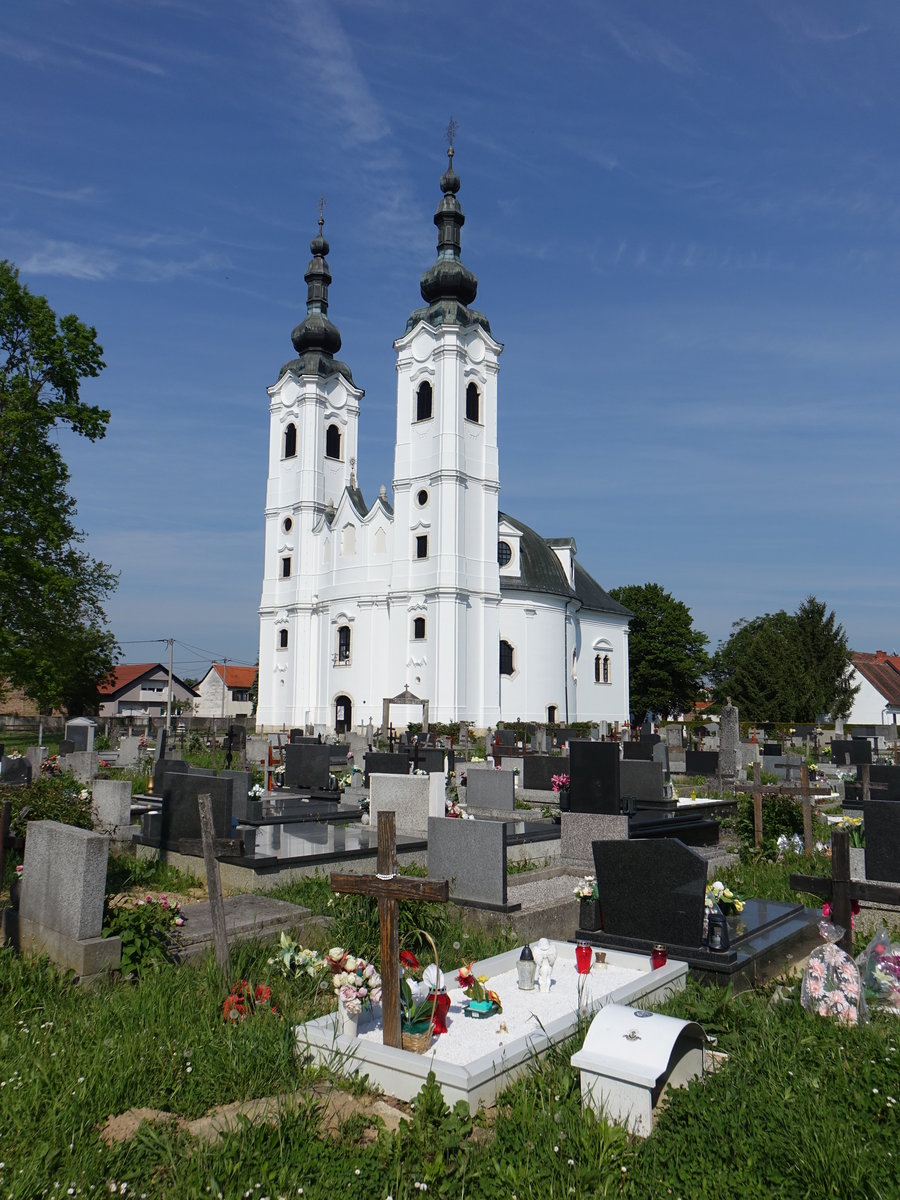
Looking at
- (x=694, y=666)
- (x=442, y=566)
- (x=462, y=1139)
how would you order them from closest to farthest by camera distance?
(x=462, y=1139) < (x=442, y=566) < (x=694, y=666)

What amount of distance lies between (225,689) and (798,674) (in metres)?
53.5

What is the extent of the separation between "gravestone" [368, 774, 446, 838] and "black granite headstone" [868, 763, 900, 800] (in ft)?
17.3

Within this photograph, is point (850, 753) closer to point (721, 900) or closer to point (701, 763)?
point (701, 763)

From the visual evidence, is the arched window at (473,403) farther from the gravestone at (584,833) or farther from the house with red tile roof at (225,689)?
the house with red tile roof at (225,689)

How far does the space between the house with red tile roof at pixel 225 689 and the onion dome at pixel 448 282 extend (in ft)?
160

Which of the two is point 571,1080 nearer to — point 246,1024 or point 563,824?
point 246,1024

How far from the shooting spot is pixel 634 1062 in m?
3.81

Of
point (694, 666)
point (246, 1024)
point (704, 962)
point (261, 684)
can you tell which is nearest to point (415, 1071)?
point (246, 1024)

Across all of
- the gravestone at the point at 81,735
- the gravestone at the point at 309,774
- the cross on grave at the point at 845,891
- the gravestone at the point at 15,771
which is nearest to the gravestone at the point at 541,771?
the gravestone at the point at 309,774

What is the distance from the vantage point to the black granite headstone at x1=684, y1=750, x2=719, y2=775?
63.5 feet

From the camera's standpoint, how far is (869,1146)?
11.1 feet

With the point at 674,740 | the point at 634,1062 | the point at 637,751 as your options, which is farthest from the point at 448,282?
the point at 634,1062

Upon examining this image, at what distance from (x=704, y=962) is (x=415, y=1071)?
2436 millimetres

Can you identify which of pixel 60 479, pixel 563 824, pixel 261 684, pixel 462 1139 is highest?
pixel 60 479
